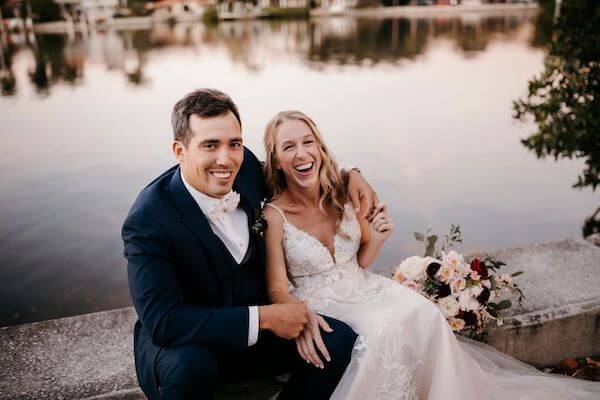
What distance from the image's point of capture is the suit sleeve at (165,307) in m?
1.99

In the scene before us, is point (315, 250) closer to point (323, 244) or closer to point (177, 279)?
point (323, 244)

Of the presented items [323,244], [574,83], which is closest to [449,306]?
[323,244]

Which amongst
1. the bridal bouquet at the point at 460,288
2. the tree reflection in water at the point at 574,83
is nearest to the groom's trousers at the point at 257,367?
the bridal bouquet at the point at 460,288

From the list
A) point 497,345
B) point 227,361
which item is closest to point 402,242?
point 497,345

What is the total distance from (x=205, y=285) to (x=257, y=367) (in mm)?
471

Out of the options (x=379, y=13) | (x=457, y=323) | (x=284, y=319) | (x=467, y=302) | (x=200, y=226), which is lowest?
(x=457, y=323)

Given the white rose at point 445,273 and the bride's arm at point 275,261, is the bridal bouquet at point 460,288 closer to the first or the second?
the white rose at point 445,273

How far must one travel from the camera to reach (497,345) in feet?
9.48

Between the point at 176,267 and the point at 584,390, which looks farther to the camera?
the point at 584,390

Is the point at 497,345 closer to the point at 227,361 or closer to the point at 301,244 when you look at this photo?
the point at 301,244

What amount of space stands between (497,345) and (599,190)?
6.28 metres

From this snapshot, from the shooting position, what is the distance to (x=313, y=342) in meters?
2.17

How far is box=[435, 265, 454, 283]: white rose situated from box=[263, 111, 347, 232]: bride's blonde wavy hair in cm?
60

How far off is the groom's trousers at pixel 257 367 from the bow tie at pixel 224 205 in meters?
0.57
